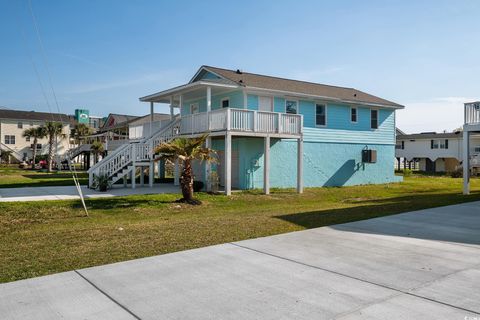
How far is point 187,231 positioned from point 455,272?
5220 millimetres

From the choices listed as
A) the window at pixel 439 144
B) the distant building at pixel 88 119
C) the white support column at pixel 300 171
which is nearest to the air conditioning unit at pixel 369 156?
the white support column at pixel 300 171

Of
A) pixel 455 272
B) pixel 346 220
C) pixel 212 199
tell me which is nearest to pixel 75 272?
pixel 455 272

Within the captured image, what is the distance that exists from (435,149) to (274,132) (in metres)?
33.9

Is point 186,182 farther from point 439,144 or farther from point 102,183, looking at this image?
point 439,144

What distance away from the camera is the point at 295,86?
23.4m

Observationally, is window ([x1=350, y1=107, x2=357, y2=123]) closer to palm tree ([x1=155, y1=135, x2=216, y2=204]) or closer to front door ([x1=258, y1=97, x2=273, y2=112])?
front door ([x1=258, y1=97, x2=273, y2=112])

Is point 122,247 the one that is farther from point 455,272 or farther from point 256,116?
point 256,116

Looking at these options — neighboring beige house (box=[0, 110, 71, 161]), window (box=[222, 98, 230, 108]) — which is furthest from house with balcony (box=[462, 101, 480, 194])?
neighboring beige house (box=[0, 110, 71, 161])

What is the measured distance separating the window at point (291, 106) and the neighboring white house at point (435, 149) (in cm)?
2844

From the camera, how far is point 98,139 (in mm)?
45469

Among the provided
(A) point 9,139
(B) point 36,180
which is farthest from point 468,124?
(A) point 9,139

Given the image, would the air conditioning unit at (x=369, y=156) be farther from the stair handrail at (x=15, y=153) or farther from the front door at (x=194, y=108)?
the stair handrail at (x=15, y=153)

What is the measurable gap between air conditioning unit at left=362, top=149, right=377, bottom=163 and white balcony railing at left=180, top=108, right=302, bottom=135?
7.00m

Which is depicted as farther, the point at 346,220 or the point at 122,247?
the point at 346,220
